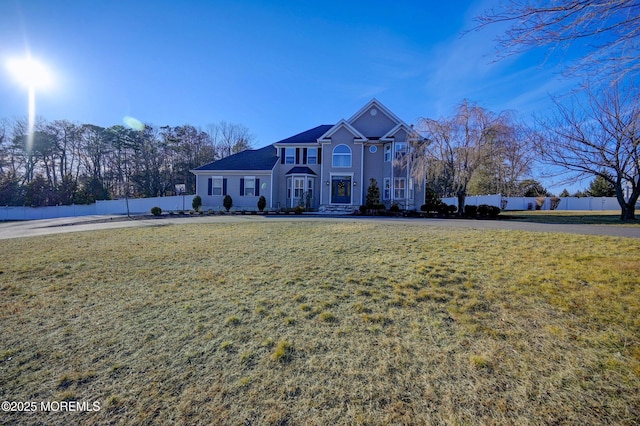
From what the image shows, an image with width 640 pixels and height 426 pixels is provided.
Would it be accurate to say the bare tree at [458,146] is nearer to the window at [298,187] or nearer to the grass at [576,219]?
the grass at [576,219]

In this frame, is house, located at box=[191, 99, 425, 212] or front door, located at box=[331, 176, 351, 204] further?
front door, located at box=[331, 176, 351, 204]

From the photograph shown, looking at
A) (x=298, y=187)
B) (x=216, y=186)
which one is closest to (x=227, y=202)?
(x=216, y=186)

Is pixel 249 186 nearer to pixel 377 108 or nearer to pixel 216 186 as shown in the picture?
pixel 216 186

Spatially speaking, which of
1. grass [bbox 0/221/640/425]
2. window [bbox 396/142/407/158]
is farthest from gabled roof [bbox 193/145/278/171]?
grass [bbox 0/221/640/425]

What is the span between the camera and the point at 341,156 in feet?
68.9

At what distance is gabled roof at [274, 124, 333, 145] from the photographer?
886 inches

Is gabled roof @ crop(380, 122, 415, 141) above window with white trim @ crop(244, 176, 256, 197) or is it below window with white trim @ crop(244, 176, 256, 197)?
above

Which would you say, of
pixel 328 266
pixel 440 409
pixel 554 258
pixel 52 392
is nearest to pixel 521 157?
pixel 554 258

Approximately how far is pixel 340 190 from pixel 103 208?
22.4 m

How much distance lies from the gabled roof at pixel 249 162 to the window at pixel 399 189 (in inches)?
403

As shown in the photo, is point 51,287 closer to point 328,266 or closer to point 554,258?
point 328,266

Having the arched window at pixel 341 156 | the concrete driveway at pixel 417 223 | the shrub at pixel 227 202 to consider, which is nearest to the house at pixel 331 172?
the arched window at pixel 341 156

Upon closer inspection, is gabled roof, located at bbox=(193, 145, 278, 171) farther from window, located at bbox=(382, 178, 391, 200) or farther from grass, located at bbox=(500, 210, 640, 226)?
grass, located at bbox=(500, 210, 640, 226)

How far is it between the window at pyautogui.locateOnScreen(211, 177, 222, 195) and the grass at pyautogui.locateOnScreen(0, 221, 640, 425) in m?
16.5
